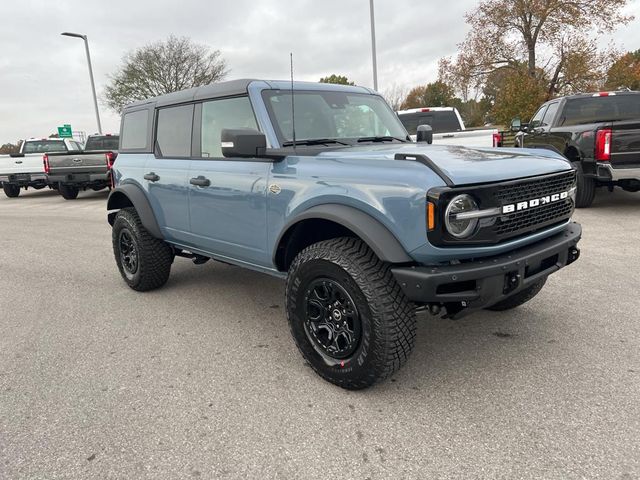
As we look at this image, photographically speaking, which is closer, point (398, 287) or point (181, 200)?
point (398, 287)

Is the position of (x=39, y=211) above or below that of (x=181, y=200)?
below

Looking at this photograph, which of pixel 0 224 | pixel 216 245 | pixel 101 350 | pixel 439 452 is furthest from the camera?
pixel 0 224

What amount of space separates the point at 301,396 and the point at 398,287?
2.84 ft

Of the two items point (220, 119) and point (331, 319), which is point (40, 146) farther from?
point (331, 319)

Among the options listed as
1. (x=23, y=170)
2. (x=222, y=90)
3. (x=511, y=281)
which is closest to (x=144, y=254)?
(x=222, y=90)

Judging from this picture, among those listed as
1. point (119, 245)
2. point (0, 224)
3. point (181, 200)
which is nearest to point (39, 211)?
point (0, 224)

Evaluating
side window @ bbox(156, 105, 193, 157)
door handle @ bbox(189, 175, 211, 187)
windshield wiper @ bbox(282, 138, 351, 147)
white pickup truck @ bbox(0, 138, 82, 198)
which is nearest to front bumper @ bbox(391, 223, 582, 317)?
windshield wiper @ bbox(282, 138, 351, 147)

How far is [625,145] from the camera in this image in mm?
7094

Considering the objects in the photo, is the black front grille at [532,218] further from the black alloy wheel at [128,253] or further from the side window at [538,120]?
the side window at [538,120]

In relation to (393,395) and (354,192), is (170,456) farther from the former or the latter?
(354,192)

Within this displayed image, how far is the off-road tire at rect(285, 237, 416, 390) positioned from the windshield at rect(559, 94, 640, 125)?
7.45m

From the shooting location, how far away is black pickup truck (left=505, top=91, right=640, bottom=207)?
7105mm

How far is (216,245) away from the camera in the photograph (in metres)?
3.93

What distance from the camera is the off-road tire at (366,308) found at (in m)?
2.63
